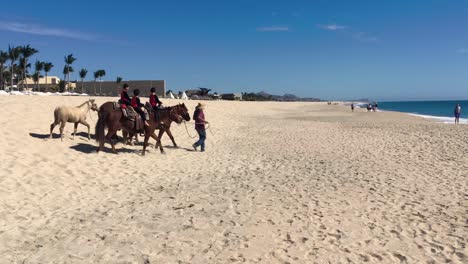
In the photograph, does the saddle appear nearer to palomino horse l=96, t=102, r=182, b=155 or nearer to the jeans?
palomino horse l=96, t=102, r=182, b=155

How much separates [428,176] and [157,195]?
24.7 feet

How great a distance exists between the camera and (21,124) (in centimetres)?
1358

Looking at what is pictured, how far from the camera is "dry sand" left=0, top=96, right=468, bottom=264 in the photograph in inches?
211

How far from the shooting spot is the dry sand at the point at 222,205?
17.6ft

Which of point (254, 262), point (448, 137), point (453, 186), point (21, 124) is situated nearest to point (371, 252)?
point (254, 262)

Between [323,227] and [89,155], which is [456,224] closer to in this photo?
[323,227]

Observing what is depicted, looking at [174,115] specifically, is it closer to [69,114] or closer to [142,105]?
[142,105]

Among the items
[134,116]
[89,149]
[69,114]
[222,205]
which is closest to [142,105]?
[134,116]

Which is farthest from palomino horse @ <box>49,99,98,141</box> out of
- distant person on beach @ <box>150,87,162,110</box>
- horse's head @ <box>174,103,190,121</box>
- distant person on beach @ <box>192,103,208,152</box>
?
distant person on beach @ <box>192,103,208,152</box>

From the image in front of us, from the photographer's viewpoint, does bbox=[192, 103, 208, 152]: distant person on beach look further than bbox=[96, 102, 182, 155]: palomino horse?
Yes

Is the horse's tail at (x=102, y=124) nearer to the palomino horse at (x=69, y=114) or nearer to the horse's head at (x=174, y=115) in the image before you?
the palomino horse at (x=69, y=114)

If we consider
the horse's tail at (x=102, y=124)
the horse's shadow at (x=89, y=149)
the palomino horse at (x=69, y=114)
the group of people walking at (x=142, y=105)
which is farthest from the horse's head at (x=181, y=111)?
the palomino horse at (x=69, y=114)

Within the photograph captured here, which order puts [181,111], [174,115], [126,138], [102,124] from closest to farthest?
1. [102,124]
2. [174,115]
3. [181,111]
4. [126,138]

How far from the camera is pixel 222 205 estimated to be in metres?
7.64
